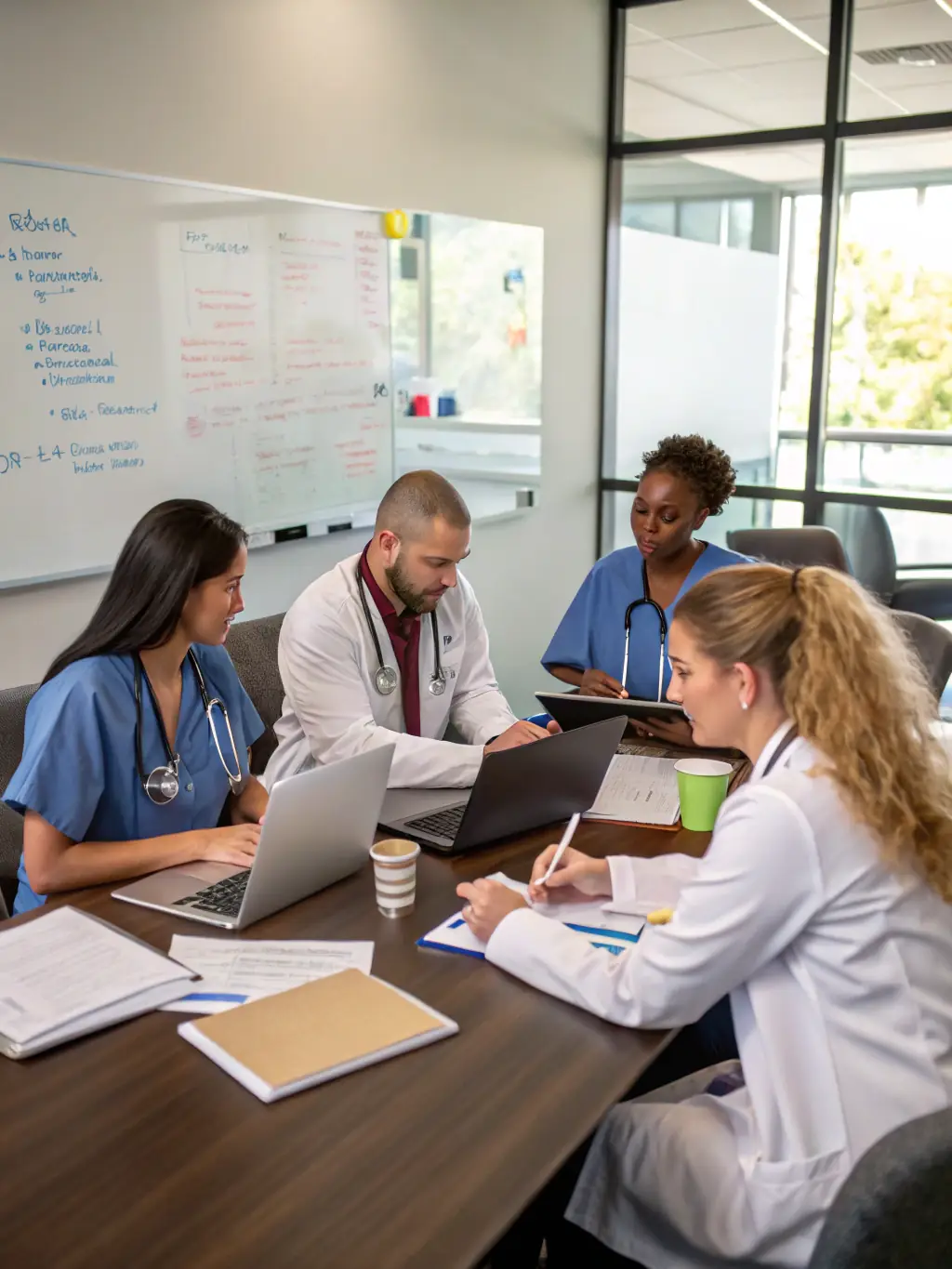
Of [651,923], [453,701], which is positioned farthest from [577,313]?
[651,923]

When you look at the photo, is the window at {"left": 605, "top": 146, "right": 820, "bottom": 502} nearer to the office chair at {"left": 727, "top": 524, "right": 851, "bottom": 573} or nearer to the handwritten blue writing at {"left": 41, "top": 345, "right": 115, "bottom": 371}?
the office chair at {"left": 727, "top": 524, "right": 851, "bottom": 573}

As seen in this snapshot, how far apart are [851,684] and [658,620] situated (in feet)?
4.72

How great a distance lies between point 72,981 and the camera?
1.36m

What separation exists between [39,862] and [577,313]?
3554 mm

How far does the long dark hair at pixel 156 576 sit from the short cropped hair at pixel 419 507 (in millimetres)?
501

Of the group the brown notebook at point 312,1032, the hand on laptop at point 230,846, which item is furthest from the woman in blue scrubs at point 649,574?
the brown notebook at point 312,1032

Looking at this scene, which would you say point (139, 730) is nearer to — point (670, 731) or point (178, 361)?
point (670, 731)

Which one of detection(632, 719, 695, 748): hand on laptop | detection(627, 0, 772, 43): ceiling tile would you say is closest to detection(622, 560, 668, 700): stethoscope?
detection(632, 719, 695, 748): hand on laptop

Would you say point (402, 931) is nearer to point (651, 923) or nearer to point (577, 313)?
point (651, 923)

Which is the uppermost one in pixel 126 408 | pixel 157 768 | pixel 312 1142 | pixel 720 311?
pixel 720 311

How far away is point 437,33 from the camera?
12.3 feet

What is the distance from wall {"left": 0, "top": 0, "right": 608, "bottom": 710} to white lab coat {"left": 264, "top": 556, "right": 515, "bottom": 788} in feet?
2.74

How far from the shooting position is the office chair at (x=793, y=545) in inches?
151

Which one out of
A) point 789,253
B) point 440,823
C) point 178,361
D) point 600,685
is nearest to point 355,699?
point 440,823
